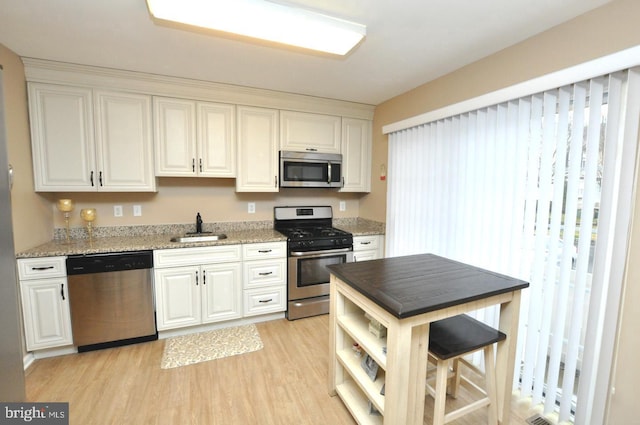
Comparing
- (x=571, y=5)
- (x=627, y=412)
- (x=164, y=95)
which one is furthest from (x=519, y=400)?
(x=164, y=95)

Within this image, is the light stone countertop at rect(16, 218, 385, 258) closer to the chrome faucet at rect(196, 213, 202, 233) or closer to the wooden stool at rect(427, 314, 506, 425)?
the chrome faucet at rect(196, 213, 202, 233)

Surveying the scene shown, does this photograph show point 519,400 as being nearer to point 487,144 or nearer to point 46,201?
point 487,144

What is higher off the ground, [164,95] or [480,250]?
[164,95]

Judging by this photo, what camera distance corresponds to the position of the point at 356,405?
1.76 m

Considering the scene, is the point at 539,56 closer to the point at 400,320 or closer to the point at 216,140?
the point at 400,320

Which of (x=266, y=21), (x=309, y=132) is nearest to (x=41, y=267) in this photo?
(x=266, y=21)

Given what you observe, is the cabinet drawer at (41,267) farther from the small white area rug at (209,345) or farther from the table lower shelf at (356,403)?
the table lower shelf at (356,403)

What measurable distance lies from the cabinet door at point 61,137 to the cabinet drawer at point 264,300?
5.92ft

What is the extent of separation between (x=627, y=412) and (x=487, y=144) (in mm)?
1762

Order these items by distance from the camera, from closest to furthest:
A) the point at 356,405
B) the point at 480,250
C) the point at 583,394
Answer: the point at 583,394
the point at 356,405
the point at 480,250

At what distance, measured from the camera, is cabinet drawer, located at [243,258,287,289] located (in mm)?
2912

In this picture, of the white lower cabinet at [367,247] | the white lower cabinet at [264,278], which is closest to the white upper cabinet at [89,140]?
the white lower cabinet at [264,278]

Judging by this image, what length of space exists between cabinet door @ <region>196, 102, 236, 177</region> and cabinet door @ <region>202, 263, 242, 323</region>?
100 centimetres

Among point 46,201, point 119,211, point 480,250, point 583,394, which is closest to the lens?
point 583,394
